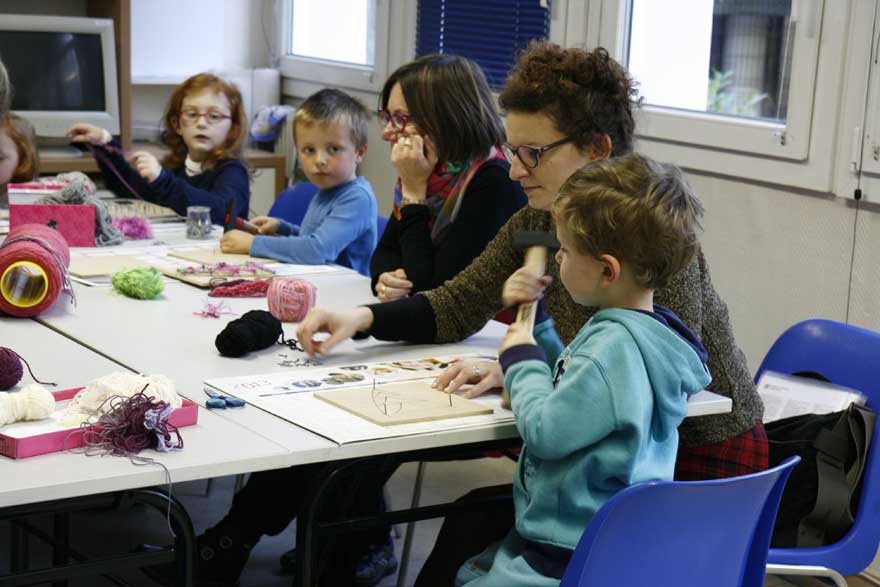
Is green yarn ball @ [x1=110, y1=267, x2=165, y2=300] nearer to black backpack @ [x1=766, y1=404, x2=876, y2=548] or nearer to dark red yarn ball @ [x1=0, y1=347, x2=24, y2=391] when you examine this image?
dark red yarn ball @ [x1=0, y1=347, x2=24, y2=391]

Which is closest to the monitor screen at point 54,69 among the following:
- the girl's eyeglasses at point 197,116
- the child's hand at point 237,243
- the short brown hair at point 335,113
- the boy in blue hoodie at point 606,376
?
the girl's eyeglasses at point 197,116

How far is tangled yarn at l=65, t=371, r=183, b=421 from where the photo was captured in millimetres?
1573

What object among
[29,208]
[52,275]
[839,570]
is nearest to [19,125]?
[29,208]

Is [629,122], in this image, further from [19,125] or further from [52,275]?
[19,125]

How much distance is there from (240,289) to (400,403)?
2.79ft

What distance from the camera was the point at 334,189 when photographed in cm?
315

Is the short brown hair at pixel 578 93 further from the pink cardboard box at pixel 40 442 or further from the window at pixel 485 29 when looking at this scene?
the window at pixel 485 29

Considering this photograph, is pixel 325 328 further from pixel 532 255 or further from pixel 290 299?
pixel 532 255

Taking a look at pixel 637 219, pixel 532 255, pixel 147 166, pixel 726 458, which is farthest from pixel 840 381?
pixel 147 166

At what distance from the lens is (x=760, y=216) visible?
127 inches

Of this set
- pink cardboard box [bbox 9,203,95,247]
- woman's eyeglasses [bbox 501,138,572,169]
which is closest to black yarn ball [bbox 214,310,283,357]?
woman's eyeglasses [bbox 501,138,572,169]

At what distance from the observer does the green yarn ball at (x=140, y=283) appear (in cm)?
241

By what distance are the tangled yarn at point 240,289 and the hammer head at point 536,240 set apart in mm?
685

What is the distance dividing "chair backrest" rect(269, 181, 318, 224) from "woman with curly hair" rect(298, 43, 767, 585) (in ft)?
5.04
